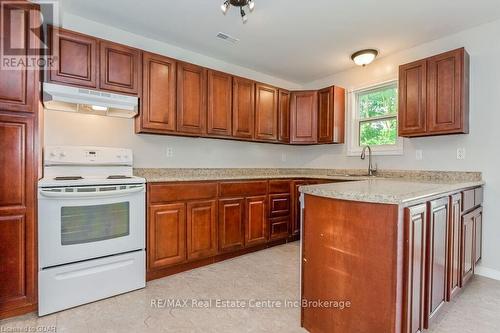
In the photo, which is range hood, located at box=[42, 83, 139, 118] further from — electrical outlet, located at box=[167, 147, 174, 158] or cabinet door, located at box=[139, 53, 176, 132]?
electrical outlet, located at box=[167, 147, 174, 158]

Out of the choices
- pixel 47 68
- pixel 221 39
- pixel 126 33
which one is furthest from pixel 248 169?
pixel 47 68

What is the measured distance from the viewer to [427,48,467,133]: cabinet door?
2594mm

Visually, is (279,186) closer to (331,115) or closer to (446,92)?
(331,115)

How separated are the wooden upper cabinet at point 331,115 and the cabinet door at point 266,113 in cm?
70

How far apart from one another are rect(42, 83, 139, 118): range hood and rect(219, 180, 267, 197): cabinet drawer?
4.09 ft

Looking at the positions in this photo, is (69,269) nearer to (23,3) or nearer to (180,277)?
(180,277)

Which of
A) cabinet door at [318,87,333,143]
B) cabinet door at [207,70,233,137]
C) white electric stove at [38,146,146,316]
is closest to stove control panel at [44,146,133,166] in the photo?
white electric stove at [38,146,146,316]

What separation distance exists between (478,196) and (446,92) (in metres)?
1.07

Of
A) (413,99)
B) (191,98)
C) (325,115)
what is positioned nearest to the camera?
(413,99)

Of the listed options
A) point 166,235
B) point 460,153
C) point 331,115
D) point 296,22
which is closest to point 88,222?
point 166,235

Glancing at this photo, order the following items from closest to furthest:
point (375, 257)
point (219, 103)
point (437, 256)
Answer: point (375, 257)
point (437, 256)
point (219, 103)

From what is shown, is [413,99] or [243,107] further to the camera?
[243,107]
